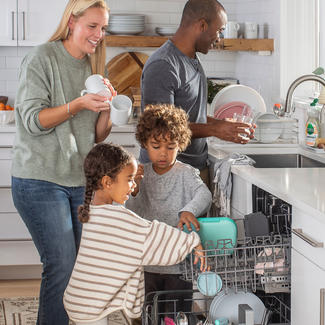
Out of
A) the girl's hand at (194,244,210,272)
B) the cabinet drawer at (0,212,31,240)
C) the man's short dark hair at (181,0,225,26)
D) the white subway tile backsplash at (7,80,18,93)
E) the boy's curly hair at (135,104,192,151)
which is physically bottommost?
the cabinet drawer at (0,212,31,240)

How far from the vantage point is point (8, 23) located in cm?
445

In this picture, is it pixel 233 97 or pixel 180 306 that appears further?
pixel 233 97

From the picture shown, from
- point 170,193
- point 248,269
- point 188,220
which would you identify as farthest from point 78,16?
point 248,269

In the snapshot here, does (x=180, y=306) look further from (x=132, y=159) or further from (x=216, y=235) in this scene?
(x=132, y=159)

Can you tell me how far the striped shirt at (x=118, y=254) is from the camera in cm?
208

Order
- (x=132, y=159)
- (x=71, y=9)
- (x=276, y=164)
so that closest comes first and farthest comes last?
(x=132, y=159) → (x=71, y=9) → (x=276, y=164)

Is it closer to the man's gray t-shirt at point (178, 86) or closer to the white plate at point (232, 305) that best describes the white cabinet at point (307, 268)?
the white plate at point (232, 305)

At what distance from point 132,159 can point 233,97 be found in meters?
1.64

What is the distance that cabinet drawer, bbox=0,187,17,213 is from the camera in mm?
4250

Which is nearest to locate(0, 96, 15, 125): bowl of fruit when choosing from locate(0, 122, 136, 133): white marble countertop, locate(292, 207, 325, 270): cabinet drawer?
locate(0, 122, 136, 133): white marble countertop

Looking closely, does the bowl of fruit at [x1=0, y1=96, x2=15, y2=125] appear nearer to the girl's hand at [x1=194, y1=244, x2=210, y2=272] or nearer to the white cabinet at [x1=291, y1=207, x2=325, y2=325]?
the girl's hand at [x1=194, y1=244, x2=210, y2=272]

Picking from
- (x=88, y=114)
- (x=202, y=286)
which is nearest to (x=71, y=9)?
(x=88, y=114)

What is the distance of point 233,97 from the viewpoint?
3697 millimetres

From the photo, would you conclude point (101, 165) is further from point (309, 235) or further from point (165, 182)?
point (309, 235)
